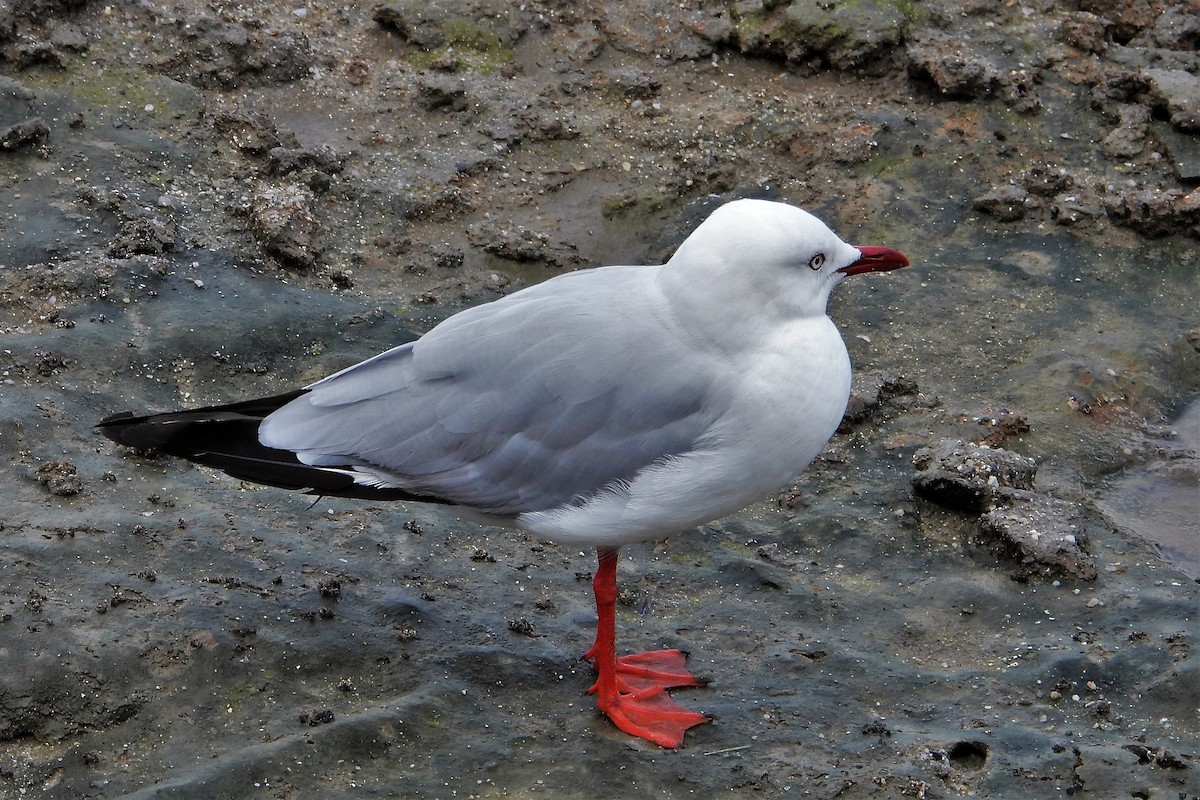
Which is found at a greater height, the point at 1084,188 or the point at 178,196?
the point at 1084,188

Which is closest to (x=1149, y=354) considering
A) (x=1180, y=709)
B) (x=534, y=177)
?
(x=1180, y=709)

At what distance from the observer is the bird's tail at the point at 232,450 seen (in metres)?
3.95

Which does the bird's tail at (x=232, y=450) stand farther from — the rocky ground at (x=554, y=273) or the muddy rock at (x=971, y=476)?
the muddy rock at (x=971, y=476)

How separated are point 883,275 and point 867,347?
0.50m

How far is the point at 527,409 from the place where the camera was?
12.9 ft

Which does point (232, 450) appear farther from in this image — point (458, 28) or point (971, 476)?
point (458, 28)

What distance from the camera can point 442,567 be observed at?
15.4 ft

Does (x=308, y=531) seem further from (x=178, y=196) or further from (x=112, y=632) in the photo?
(x=178, y=196)

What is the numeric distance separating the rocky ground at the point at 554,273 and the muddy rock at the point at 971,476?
0.05ft

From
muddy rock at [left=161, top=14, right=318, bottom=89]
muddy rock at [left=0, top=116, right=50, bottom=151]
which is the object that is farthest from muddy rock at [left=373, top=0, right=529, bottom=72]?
muddy rock at [left=0, top=116, right=50, bottom=151]

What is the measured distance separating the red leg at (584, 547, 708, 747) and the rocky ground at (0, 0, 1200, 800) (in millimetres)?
88

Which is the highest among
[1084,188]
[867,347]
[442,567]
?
[1084,188]

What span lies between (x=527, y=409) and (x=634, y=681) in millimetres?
969

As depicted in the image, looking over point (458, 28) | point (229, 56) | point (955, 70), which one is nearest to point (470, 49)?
point (458, 28)
